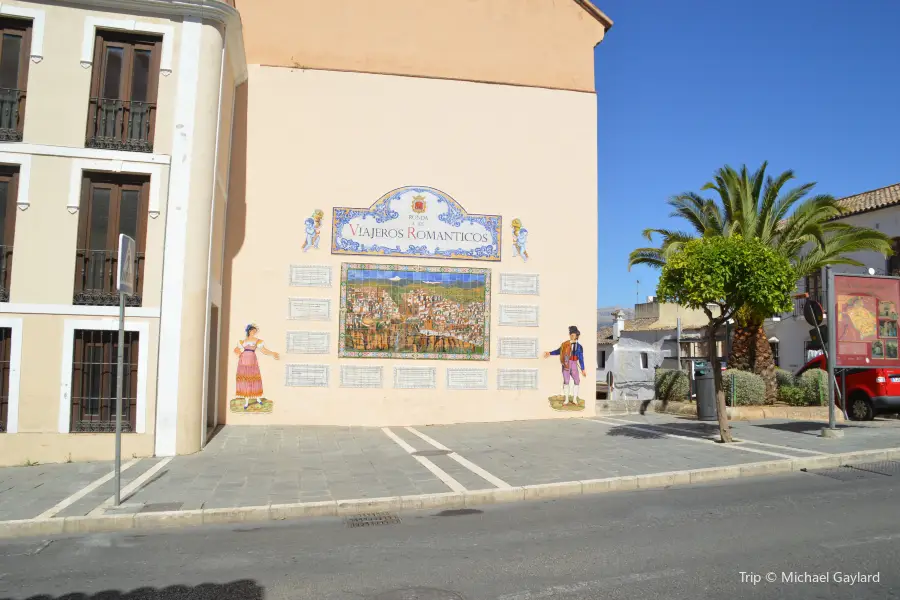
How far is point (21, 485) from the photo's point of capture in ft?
29.4

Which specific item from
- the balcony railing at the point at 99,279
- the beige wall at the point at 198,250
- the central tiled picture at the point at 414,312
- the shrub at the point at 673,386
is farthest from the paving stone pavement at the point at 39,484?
the shrub at the point at 673,386

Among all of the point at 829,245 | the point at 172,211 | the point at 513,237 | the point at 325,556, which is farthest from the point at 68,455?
the point at 829,245

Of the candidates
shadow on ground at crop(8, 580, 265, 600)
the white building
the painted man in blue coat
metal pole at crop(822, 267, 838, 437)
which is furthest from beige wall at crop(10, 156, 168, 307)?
the white building

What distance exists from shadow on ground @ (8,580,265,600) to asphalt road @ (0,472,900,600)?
1 centimetres

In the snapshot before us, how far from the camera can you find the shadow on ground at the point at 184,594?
15.9 feet

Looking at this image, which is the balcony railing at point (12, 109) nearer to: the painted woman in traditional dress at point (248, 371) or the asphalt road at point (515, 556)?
the painted woman in traditional dress at point (248, 371)

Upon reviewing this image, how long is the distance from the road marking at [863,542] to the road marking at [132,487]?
7.12m

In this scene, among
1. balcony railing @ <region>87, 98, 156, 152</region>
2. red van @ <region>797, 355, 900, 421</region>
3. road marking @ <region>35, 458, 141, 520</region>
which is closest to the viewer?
road marking @ <region>35, 458, 141, 520</region>

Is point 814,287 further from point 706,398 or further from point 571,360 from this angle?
point 571,360

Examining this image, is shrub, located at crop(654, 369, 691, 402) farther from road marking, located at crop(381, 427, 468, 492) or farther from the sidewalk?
road marking, located at crop(381, 427, 468, 492)

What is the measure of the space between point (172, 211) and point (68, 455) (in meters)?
4.16

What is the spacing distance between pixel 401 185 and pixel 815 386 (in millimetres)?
11236

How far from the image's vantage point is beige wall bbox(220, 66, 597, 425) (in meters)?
15.0

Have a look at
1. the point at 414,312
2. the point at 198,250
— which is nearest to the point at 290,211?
the point at 414,312
